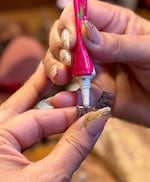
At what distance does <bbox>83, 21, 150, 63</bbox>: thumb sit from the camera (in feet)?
1.87

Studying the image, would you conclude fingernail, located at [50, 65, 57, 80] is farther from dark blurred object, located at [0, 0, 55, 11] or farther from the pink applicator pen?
dark blurred object, located at [0, 0, 55, 11]

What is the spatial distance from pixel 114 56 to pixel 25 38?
68 centimetres

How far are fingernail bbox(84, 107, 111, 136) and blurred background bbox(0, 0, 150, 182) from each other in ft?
1.43

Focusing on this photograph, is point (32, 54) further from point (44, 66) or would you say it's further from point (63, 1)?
point (44, 66)

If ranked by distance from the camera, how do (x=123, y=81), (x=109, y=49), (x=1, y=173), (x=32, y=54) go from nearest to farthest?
(x=1, y=173)
(x=109, y=49)
(x=123, y=81)
(x=32, y=54)

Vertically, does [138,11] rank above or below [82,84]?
below

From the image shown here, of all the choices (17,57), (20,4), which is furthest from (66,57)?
(20,4)

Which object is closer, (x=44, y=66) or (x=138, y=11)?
(x=44, y=66)

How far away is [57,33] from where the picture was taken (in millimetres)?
677

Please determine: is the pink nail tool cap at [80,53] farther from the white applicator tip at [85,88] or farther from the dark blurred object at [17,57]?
the dark blurred object at [17,57]

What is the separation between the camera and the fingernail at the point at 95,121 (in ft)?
→ 1.71

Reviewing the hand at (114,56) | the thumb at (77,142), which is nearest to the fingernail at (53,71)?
the hand at (114,56)

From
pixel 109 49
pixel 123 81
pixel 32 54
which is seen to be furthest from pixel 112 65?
pixel 32 54

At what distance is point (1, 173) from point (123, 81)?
31 cm
